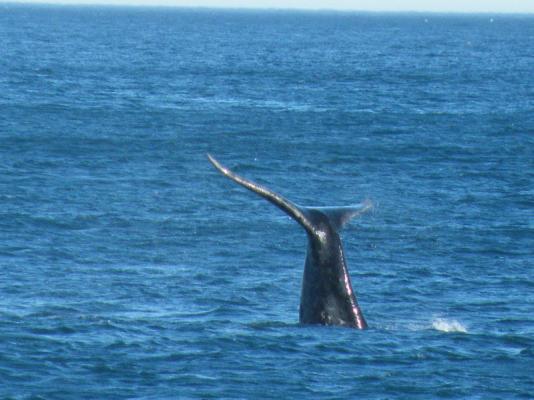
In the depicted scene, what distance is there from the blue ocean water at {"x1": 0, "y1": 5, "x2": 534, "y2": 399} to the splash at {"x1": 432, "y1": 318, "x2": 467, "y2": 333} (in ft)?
0.29

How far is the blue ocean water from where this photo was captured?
71.1ft

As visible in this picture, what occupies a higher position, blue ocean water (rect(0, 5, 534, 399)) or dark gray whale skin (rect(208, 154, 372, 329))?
dark gray whale skin (rect(208, 154, 372, 329))

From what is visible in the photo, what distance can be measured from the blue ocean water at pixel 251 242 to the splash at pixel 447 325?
90mm

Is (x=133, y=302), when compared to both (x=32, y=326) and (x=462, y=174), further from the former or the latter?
(x=462, y=174)

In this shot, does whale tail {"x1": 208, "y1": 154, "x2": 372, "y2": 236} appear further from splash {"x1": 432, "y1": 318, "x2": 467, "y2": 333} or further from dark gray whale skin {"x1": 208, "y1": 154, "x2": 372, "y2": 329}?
splash {"x1": 432, "y1": 318, "x2": 467, "y2": 333}

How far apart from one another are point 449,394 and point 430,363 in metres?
1.62

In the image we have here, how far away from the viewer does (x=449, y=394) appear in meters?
20.4

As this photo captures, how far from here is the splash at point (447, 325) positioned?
25.1 metres

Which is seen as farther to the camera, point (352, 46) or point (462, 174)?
point (352, 46)

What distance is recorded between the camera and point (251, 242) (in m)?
35.8

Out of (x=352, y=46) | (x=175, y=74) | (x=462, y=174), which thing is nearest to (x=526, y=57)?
(x=352, y=46)

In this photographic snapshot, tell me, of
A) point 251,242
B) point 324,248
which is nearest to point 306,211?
point 324,248

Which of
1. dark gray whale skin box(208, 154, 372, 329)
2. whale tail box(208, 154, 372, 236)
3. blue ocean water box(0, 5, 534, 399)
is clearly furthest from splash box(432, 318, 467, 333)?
whale tail box(208, 154, 372, 236)

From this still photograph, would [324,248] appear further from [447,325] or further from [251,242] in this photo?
[251,242]
